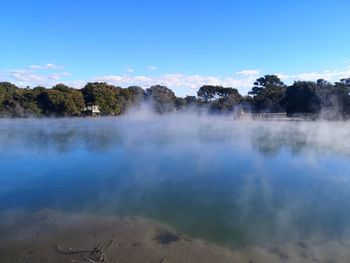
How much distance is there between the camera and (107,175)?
35.5 ft

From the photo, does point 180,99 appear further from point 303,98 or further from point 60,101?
point 303,98

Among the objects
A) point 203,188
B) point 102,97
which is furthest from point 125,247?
point 102,97

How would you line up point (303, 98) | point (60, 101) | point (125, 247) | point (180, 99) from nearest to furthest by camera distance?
point (125, 247) < point (303, 98) < point (60, 101) < point (180, 99)

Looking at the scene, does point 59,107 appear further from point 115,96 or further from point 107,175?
point 107,175

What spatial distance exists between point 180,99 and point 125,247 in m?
71.7

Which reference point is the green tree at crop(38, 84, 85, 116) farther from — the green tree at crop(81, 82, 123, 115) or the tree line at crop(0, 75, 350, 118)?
the green tree at crop(81, 82, 123, 115)

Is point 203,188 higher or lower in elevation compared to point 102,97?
lower

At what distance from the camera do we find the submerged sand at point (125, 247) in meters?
5.18

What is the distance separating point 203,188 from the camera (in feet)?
29.9

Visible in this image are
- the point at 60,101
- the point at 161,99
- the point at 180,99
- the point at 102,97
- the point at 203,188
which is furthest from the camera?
the point at 180,99

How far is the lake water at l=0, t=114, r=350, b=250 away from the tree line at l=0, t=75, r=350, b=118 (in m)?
28.4

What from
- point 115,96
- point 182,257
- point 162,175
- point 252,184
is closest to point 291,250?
point 182,257

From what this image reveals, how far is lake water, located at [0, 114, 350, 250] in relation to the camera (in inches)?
259

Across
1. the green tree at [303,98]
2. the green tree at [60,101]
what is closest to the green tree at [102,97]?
the green tree at [60,101]
